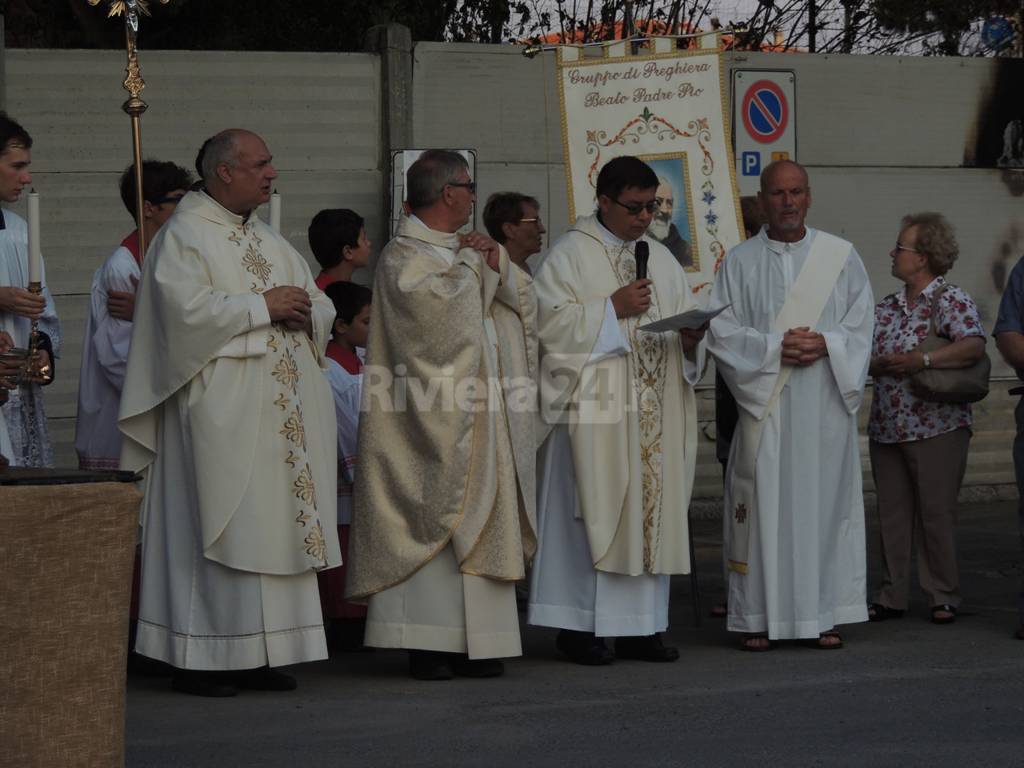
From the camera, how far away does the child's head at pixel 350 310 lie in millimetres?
7789

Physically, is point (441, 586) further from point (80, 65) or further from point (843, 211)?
point (843, 211)

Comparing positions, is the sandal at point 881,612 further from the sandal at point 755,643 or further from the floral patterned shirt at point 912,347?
the sandal at point 755,643

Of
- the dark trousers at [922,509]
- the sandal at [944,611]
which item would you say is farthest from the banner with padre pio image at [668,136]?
the sandal at [944,611]

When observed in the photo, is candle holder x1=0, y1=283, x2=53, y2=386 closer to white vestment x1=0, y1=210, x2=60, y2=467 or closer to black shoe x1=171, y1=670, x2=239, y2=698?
white vestment x1=0, y1=210, x2=60, y2=467

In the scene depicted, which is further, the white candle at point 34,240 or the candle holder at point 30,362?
the white candle at point 34,240

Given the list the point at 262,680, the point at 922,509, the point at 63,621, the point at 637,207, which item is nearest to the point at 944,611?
the point at 922,509

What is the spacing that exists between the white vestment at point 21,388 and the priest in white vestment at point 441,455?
1.25 m

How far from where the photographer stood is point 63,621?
14.8 ft

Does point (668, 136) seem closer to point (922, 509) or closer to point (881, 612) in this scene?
point (922, 509)

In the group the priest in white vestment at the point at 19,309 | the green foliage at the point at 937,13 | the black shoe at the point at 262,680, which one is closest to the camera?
the priest in white vestment at the point at 19,309

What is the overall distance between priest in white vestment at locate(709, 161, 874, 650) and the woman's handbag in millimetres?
563

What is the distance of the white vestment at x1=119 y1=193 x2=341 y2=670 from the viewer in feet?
21.2

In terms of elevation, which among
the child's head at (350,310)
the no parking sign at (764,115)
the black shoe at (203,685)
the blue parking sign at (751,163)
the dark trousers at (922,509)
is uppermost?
the no parking sign at (764,115)

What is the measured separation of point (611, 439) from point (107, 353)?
2094mm
